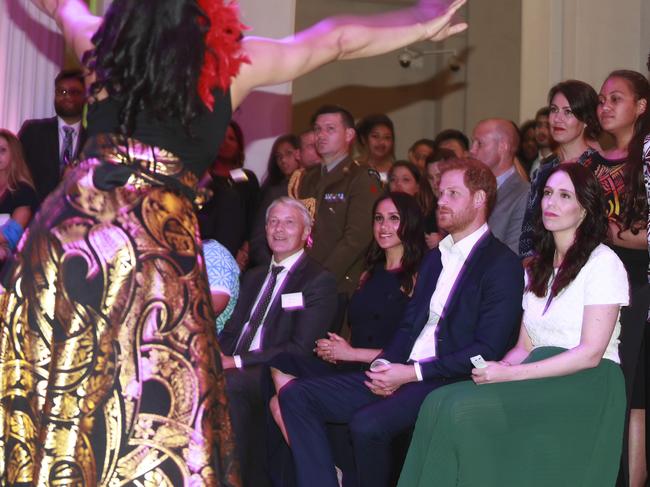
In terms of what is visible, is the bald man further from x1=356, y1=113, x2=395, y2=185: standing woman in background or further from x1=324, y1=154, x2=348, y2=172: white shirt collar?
x1=356, y1=113, x2=395, y2=185: standing woman in background

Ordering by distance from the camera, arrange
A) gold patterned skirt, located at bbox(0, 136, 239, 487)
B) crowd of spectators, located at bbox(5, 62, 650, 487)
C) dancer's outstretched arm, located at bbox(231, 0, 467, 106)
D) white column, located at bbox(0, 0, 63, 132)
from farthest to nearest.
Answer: white column, located at bbox(0, 0, 63, 132) < crowd of spectators, located at bbox(5, 62, 650, 487) < dancer's outstretched arm, located at bbox(231, 0, 467, 106) < gold patterned skirt, located at bbox(0, 136, 239, 487)

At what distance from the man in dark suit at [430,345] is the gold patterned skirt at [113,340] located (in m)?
1.83

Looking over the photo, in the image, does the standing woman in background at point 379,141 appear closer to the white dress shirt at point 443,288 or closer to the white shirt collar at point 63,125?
A: the white shirt collar at point 63,125

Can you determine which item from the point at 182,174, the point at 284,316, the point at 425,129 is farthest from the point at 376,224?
the point at 425,129

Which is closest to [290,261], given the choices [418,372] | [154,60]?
[418,372]

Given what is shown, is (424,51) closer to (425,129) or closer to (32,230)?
(425,129)

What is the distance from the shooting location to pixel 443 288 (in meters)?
4.42

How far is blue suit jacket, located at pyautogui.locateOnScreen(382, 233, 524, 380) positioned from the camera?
4.16 meters

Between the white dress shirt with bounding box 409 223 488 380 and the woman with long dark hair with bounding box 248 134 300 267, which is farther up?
the woman with long dark hair with bounding box 248 134 300 267

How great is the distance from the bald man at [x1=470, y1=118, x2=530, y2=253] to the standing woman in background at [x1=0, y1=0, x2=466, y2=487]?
295 cm

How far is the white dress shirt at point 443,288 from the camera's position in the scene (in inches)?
173

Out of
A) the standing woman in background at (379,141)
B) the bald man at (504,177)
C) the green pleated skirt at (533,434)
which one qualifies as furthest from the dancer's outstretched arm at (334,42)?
the standing woman in background at (379,141)

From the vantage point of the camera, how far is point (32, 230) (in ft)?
7.79

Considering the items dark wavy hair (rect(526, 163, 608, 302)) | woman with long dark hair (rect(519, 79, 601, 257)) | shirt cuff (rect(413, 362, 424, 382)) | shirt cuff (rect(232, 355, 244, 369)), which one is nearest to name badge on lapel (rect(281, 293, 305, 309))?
shirt cuff (rect(232, 355, 244, 369))
